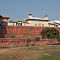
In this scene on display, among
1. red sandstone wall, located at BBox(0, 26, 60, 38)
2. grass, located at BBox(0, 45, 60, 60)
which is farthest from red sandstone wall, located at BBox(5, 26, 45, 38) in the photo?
grass, located at BBox(0, 45, 60, 60)

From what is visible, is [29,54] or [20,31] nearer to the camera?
[29,54]

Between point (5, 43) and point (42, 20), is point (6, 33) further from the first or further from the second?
point (42, 20)

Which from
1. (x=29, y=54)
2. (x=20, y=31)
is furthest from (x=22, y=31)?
(x=29, y=54)

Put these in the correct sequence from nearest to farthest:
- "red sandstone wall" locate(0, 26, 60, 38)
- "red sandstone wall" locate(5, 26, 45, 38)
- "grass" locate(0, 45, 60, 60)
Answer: "grass" locate(0, 45, 60, 60), "red sandstone wall" locate(0, 26, 60, 38), "red sandstone wall" locate(5, 26, 45, 38)

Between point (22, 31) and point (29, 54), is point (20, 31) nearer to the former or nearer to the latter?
point (22, 31)

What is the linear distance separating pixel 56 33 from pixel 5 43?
11688 mm

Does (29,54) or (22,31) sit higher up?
(22,31)

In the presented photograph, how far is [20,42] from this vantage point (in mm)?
35969

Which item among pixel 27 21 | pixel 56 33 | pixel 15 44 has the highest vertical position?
pixel 27 21

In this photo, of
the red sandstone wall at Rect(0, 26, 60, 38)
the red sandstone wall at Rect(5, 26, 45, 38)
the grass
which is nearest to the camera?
the grass

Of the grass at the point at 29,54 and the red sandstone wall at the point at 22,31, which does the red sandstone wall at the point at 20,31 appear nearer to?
the red sandstone wall at the point at 22,31

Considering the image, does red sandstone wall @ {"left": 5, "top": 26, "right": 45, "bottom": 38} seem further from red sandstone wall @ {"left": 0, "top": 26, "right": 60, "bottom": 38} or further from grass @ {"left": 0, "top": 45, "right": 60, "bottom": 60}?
grass @ {"left": 0, "top": 45, "right": 60, "bottom": 60}

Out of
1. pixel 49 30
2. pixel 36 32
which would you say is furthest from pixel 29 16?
pixel 49 30

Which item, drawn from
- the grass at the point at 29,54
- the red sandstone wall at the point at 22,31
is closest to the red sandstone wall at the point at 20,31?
the red sandstone wall at the point at 22,31
